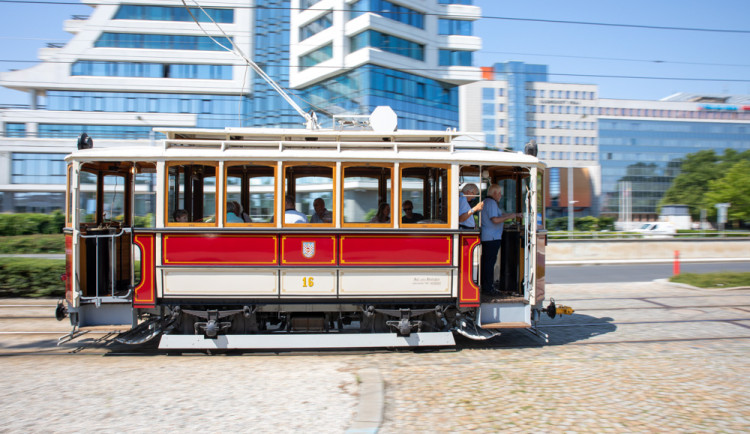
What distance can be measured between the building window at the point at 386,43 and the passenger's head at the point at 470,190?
25.2 meters

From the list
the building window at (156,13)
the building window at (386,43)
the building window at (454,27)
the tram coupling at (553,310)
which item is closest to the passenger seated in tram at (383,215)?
the tram coupling at (553,310)

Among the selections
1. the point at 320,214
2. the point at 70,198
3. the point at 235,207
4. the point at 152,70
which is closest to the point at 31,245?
the point at 152,70

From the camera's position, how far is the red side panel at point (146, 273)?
22.0 ft

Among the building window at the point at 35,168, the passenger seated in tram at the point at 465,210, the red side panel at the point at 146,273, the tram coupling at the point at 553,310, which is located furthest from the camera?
the building window at the point at 35,168

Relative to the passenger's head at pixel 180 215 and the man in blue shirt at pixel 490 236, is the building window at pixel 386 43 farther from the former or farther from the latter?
the passenger's head at pixel 180 215

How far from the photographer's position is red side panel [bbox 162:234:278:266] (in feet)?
22.0

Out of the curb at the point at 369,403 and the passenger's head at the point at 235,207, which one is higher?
the passenger's head at the point at 235,207

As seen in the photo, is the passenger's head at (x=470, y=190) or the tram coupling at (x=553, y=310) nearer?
the passenger's head at (x=470, y=190)

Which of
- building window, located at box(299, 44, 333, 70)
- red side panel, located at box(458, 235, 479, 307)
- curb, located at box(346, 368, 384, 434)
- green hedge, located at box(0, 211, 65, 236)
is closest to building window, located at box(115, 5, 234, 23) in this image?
building window, located at box(299, 44, 333, 70)

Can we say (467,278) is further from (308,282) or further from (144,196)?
(144,196)

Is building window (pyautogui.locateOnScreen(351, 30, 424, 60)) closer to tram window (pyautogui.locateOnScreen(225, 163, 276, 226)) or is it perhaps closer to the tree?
tram window (pyautogui.locateOnScreen(225, 163, 276, 226))

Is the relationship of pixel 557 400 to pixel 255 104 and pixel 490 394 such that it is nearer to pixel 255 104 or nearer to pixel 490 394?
pixel 490 394

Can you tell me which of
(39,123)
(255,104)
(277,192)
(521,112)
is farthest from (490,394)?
(521,112)

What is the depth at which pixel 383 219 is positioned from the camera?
7.03 m
